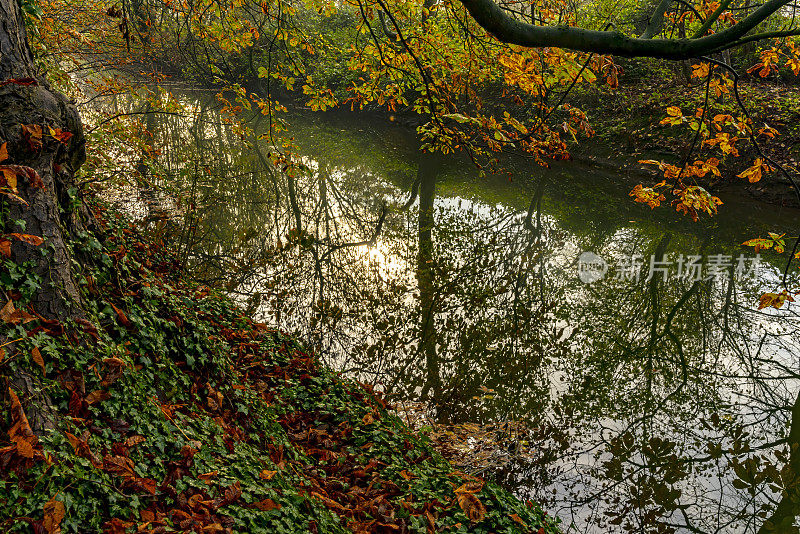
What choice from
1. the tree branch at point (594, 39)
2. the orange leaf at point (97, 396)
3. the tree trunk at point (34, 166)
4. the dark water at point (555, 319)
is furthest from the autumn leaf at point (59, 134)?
the dark water at point (555, 319)

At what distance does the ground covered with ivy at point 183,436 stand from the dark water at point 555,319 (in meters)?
1.43

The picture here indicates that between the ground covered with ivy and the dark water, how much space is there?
1428 mm

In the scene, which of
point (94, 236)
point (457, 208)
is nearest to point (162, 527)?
point (94, 236)

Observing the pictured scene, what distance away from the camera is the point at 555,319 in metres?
8.19

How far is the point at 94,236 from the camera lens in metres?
3.27

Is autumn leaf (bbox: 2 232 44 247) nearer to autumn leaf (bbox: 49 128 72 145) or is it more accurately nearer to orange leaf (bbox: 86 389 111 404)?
autumn leaf (bbox: 49 128 72 145)

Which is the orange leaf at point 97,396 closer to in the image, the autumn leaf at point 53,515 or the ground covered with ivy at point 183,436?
the ground covered with ivy at point 183,436

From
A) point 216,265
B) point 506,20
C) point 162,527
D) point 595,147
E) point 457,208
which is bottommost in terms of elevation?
point 216,265

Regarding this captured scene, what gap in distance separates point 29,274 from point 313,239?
853 centimetres

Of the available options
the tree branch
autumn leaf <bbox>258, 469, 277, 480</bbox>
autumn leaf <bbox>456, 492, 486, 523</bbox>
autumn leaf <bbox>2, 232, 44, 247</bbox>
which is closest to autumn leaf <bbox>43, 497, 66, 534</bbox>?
autumn leaf <bbox>2, 232, 44, 247</bbox>

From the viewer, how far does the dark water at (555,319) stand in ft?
16.9

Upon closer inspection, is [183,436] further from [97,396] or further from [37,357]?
[37,357]

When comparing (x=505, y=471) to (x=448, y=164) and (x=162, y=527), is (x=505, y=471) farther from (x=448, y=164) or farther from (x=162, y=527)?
(x=448, y=164)

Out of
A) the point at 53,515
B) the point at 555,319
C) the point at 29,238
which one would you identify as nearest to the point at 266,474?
the point at 53,515
